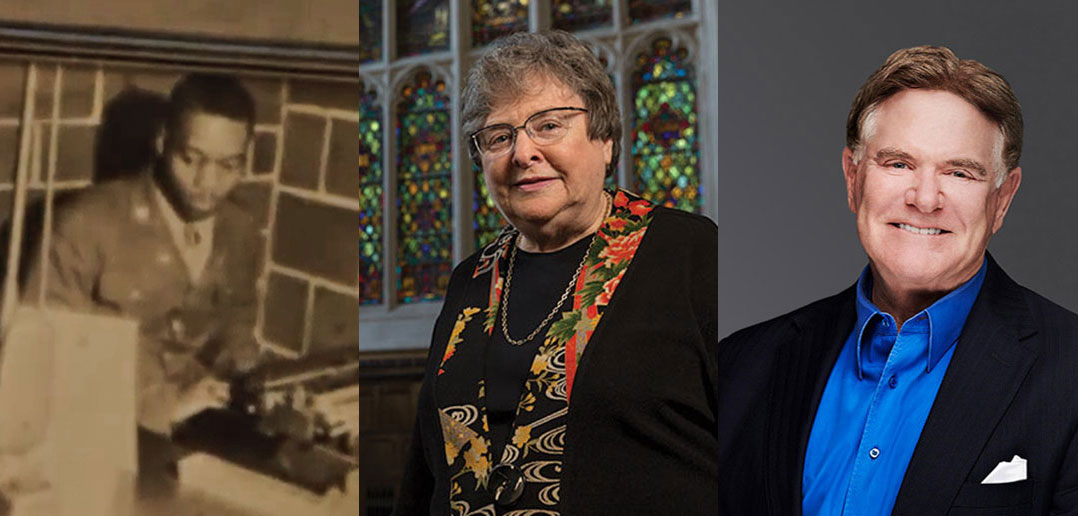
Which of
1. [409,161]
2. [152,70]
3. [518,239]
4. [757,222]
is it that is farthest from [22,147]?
[409,161]

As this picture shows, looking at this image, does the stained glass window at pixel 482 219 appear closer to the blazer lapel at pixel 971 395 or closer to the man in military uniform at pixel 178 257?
the man in military uniform at pixel 178 257

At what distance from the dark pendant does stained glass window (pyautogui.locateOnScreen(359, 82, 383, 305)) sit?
1.09 m

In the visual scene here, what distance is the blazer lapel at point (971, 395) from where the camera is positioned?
1158 millimetres

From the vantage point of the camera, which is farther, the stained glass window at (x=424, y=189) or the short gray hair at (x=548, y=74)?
the stained glass window at (x=424, y=189)

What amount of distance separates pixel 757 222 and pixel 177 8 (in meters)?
0.79

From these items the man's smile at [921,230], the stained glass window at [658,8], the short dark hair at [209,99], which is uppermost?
the stained glass window at [658,8]

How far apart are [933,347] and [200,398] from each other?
0.86 meters

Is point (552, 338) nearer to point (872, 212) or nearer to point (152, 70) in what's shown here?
point (872, 212)

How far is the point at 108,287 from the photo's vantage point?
53.4 inches

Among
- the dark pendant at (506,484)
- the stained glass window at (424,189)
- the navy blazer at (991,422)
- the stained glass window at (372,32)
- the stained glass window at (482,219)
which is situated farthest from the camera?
the stained glass window at (372,32)

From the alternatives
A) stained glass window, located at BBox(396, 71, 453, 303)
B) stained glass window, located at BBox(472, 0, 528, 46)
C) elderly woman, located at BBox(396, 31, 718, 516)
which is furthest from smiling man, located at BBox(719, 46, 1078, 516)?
stained glass window, located at BBox(472, 0, 528, 46)

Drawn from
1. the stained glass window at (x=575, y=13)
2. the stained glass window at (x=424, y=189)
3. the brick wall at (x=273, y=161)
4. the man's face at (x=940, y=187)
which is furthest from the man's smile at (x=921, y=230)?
the stained glass window at (x=575, y=13)

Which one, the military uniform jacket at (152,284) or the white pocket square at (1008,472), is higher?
the military uniform jacket at (152,284)

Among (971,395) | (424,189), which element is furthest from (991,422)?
(424,189)
